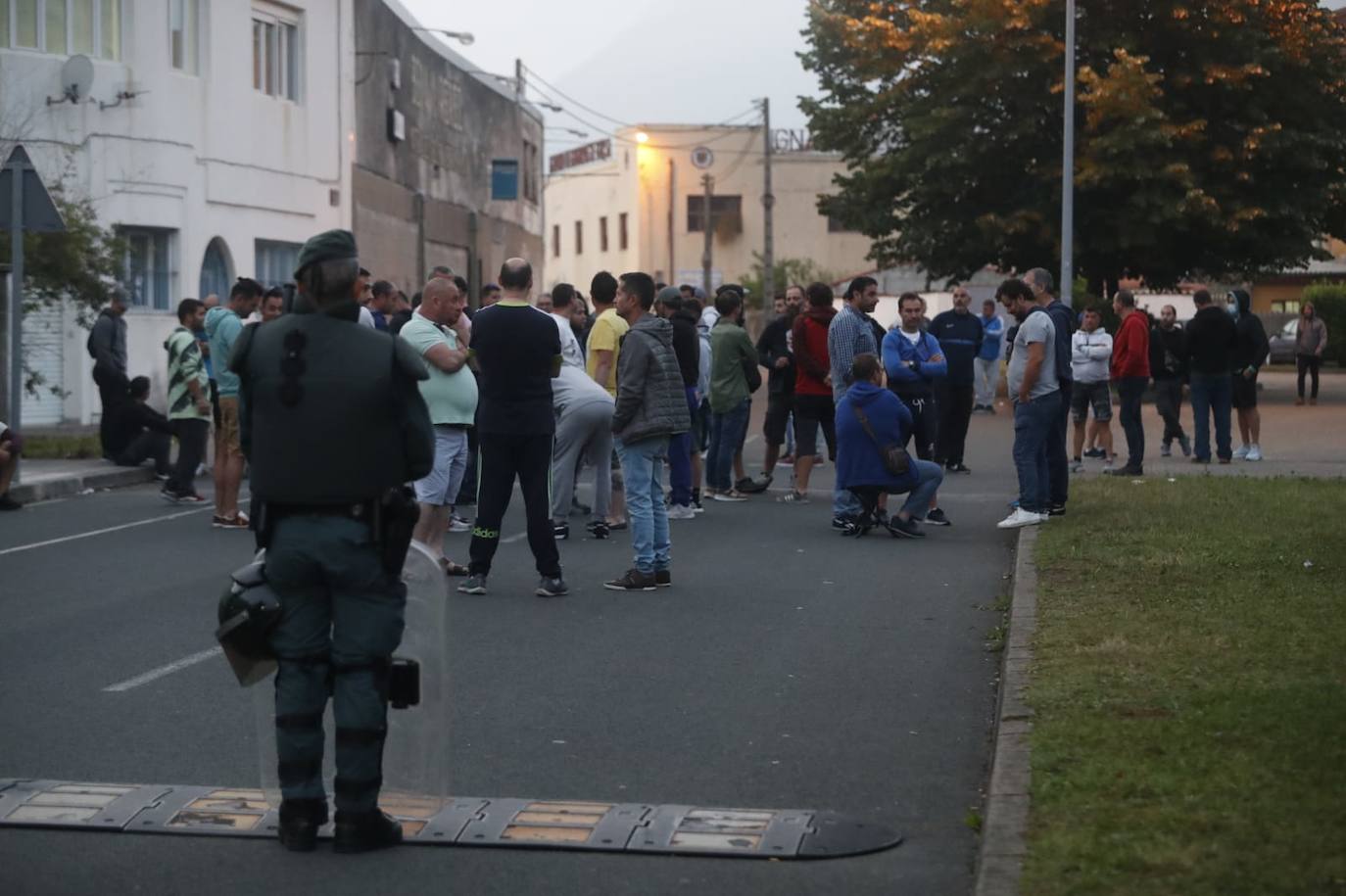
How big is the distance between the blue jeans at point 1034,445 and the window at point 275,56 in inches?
783

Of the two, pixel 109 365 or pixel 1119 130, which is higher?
pixel 1119 130

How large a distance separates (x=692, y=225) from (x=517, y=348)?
225 feet

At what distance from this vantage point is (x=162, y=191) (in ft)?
91.7

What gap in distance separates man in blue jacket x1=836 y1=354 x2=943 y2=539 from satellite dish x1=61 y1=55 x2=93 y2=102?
15956 mm

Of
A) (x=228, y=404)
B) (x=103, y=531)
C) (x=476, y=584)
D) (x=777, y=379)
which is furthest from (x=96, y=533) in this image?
(x=777, y=379)

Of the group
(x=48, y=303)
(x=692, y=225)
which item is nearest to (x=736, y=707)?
(x=48, y=303)

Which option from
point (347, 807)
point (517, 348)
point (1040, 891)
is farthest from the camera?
point (517, 348)

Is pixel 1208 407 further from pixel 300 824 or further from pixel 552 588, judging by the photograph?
pixel 300 824

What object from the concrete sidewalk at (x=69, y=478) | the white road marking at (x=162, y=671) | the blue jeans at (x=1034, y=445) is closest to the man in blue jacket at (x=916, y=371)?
the blue jeans at (x=1034, y=445)

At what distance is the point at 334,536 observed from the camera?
18.8 ft

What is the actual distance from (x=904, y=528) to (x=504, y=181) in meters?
34.7

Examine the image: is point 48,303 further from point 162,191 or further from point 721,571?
point 721,571

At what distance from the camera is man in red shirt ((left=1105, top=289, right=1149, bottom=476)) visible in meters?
18.5

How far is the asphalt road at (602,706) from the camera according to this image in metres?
5.62
